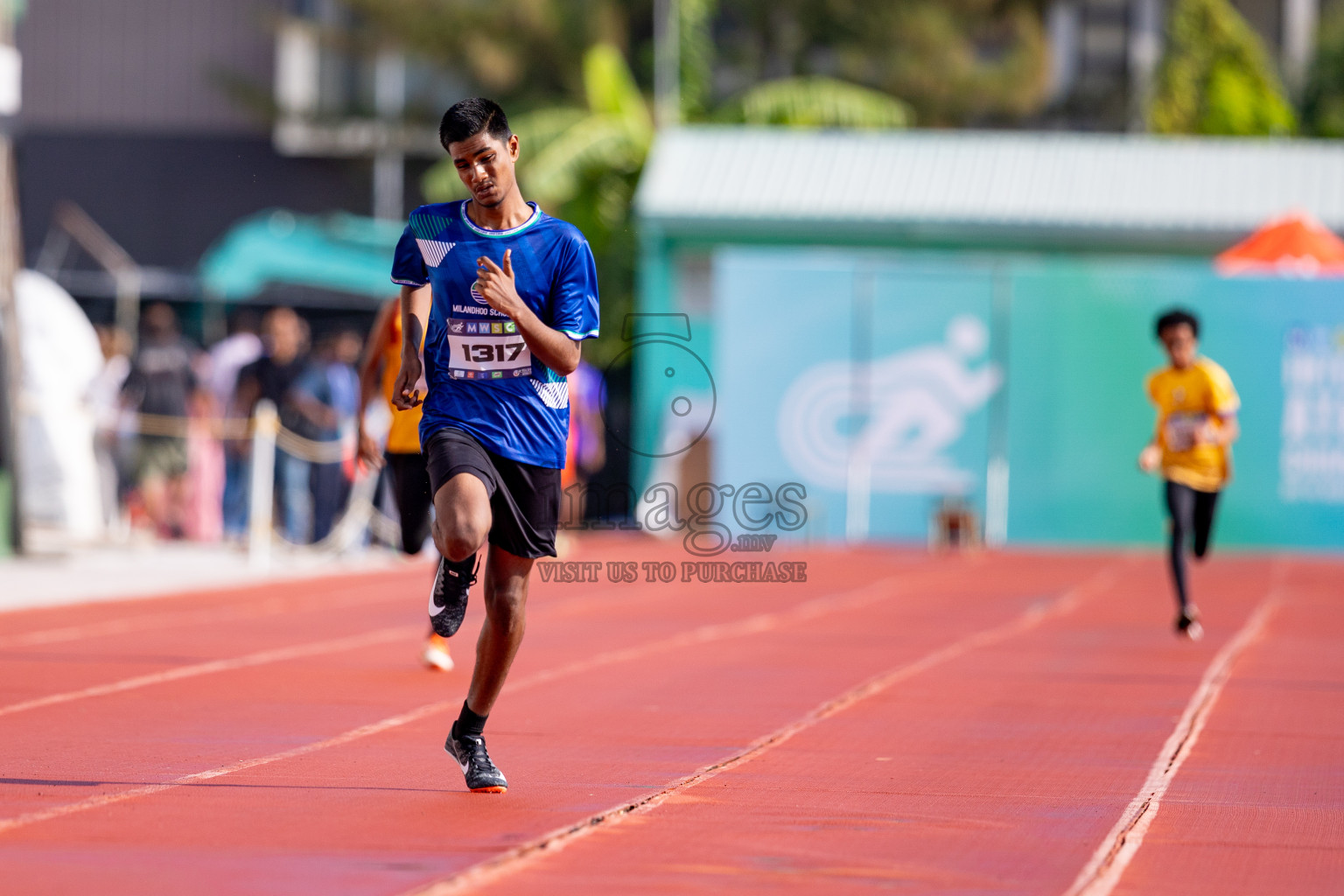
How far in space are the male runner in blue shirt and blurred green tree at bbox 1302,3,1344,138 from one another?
3190cm

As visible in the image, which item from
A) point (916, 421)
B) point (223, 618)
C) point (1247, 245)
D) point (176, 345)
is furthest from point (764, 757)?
point (1247, 245)

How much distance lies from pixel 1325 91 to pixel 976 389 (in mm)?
18054

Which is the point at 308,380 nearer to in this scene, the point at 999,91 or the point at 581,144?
the point at 581,144

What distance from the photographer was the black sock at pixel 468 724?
20.9 ft

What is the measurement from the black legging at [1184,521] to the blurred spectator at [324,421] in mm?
9061

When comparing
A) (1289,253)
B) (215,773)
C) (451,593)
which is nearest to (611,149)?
(1289,253)

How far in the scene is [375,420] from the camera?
21609 mm

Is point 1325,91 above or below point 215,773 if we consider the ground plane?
above

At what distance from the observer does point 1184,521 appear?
12648 mm

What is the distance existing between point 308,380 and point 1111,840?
14381mm

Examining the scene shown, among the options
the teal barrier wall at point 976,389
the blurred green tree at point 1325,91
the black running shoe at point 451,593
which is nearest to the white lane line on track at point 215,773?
the black running shoe at point 451,593

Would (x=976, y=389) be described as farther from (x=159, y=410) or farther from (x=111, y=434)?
(x=111, y=434)

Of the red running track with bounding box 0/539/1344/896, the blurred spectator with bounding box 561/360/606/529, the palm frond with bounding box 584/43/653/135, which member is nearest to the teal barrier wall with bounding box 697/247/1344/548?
the blurred spectator with bounding box 561/360/606/529

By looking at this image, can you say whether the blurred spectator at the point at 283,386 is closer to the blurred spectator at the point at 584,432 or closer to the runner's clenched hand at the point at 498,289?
the blurred spectator at the point at 584,432
